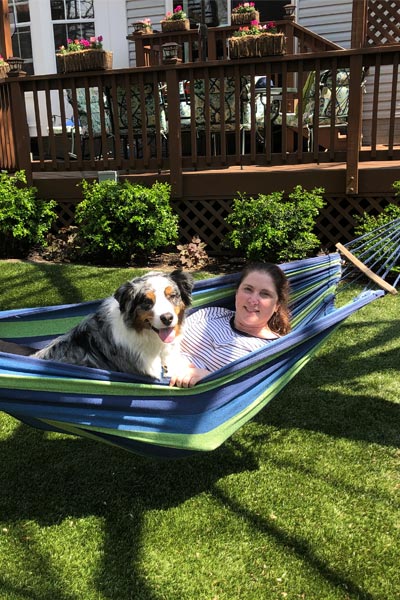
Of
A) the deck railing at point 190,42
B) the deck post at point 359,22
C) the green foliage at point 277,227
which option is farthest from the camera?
the deck railing at point 190,42

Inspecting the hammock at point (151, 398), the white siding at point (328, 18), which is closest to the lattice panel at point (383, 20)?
the white siding at point (328, 18)

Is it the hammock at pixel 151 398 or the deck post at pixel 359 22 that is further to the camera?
the deck post at pixel 359 22

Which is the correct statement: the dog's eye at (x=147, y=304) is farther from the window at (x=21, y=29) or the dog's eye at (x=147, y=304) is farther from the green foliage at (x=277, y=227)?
the window at (x=21, y=29)

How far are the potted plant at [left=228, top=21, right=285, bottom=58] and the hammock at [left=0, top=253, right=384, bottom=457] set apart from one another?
3.53 metres

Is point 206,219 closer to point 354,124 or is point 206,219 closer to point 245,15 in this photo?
point 354,124

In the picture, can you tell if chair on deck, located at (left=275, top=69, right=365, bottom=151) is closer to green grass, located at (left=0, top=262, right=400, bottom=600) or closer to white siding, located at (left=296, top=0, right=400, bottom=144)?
white siding, located at (left=296, top=0, right=400, bottom=144)

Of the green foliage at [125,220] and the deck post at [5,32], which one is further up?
the deck post at [5,32]

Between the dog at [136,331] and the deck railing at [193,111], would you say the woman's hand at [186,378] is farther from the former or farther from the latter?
the deck railing at [193,111]

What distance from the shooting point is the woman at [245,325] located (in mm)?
2549

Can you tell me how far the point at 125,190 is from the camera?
5.39 meters

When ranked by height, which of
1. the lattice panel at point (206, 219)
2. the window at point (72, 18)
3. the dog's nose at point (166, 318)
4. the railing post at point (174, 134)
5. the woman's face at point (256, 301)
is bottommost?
the lattice panel at point (206, 219)

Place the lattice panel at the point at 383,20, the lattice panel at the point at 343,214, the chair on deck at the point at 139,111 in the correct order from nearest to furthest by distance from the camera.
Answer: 1. the lattice panel at the point at 343,214
2. the chair on deck at the point at 139,111
3. the lattice panel at the point at 383,20

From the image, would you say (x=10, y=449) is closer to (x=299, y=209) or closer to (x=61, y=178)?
(x=299, y=209)

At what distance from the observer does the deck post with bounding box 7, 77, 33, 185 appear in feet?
19.4
